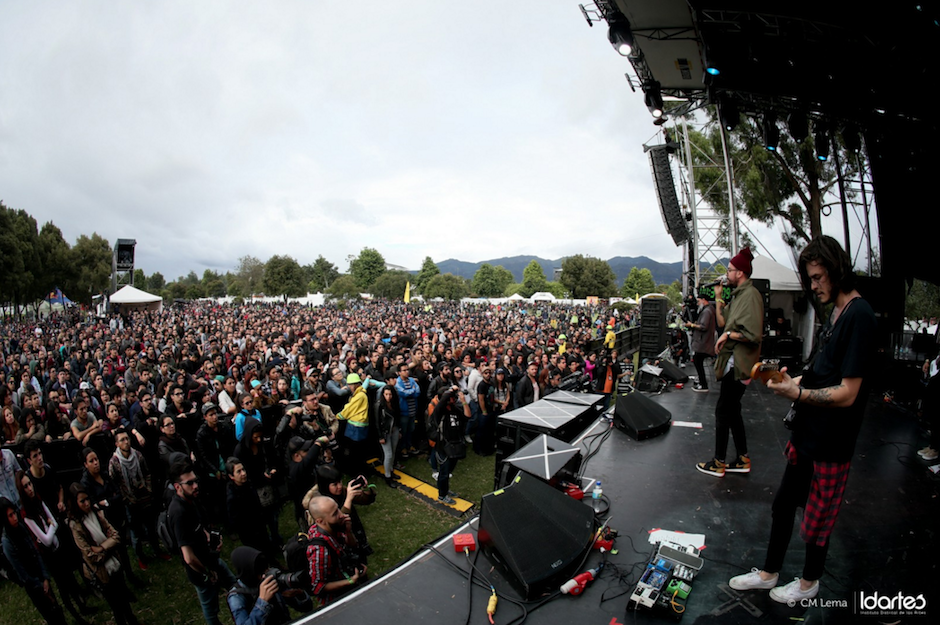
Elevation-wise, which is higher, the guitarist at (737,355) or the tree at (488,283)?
the tree at (488,283)

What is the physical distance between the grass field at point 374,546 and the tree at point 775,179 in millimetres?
10268

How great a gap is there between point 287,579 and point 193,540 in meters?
1.08

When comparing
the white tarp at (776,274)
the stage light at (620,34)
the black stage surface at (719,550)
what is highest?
the stage light at (620,34)

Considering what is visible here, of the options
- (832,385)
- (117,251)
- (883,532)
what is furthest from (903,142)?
(117,251)

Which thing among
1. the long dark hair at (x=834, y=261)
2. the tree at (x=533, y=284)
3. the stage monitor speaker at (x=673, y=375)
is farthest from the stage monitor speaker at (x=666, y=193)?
the tree at (x=533, y=284)

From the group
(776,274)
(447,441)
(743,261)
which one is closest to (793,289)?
(776,274)

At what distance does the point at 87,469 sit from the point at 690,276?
16986 millimetres

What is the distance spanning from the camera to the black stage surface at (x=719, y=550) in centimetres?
207

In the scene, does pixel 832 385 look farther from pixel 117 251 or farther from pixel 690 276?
pixel 117 251

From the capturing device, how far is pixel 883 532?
2.63 m

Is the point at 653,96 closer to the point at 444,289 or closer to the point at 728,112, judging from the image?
the point at 728,112

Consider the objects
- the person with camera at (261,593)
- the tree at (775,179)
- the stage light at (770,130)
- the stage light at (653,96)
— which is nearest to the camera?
the person with camera at (261,593)

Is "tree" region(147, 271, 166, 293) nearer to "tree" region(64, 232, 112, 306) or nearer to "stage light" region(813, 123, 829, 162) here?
"tree" region(64, 232, 112, 306)

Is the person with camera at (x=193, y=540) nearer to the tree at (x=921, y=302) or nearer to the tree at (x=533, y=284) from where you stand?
the tree at (x=921, y=302)
